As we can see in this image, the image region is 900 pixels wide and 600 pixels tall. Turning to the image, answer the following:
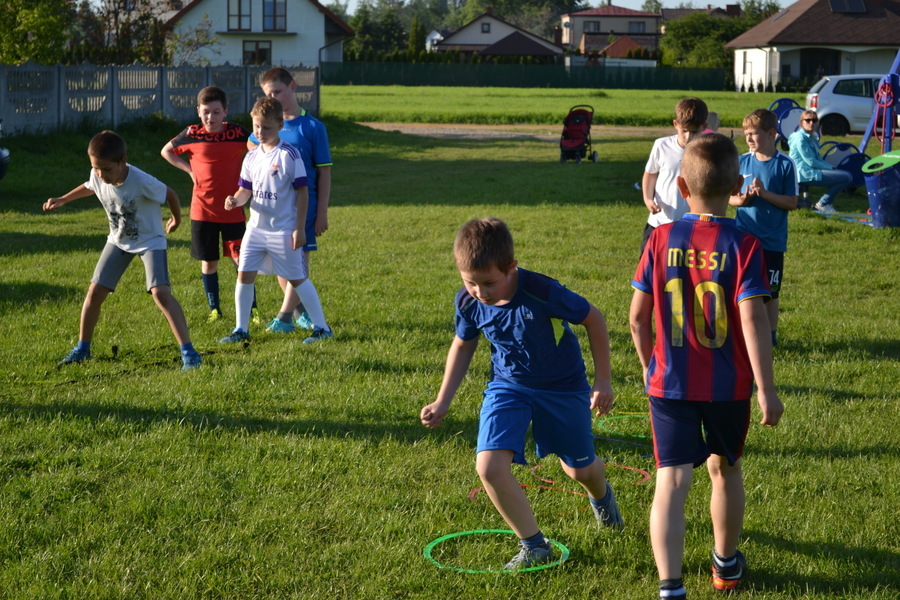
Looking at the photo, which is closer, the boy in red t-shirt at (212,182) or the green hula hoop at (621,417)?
the green hula hoop at (621,417)

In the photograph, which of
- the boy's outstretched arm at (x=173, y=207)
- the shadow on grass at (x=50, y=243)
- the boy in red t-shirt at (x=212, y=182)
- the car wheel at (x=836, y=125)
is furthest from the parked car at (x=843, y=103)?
the boy's outstretched arm at (x=173, y=207)

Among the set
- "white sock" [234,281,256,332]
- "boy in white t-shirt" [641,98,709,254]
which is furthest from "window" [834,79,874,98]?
"white sock" [234,281,256,332]

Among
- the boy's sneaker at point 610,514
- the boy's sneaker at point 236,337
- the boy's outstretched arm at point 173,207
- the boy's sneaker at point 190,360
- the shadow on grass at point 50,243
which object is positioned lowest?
the boy's sneaker at point 610,514

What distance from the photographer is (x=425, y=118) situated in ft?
134

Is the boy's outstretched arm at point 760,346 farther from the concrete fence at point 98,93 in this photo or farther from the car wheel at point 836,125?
the car wheel at point 836,125

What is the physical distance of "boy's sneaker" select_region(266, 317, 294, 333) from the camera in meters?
8.01

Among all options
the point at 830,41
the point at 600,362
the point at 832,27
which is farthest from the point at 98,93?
the point at 832,27

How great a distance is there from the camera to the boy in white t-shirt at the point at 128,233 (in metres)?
6.72

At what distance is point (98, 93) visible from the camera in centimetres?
2266

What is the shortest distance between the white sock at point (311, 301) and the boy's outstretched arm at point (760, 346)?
4.59 meters

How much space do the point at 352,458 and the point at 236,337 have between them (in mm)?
2609

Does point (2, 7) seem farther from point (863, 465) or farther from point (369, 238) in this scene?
point (863, 465)

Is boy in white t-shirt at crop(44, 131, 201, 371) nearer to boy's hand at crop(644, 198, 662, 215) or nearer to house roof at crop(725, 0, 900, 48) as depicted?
boy's hand at crop(644, 198, 662, 215)

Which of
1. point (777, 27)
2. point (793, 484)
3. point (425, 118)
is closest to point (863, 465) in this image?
point (793, 484)
